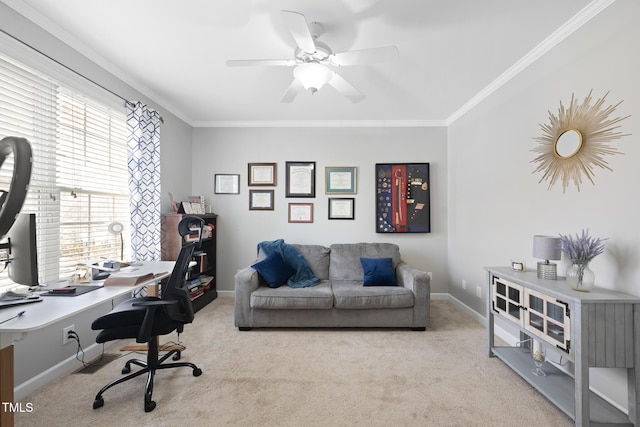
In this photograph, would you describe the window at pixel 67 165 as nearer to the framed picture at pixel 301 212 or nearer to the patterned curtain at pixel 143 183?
the patterned curtain at pixel 143 183

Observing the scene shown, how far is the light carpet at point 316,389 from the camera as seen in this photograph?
1708mm

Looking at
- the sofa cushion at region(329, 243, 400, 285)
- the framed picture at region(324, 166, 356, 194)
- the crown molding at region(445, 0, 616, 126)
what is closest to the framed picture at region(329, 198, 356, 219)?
the framed picture at region(324, 166, 356, 194)

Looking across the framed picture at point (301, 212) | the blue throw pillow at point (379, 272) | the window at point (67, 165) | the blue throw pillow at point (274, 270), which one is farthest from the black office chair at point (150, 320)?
the framed picture at point (301, 212)

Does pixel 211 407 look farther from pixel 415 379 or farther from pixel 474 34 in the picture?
pixel 474 34

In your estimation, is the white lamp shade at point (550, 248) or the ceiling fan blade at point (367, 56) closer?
the ceiling fan blade at point (367, 56)

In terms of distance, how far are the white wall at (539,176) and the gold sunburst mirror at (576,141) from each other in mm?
53

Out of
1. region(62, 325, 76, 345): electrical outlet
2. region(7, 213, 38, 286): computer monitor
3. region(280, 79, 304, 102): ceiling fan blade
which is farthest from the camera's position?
region(280, 79, 304, 102): ceiling fan blade

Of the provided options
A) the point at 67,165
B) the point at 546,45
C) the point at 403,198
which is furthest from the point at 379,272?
the point at 67,165

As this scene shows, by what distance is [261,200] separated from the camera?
13.4 ft

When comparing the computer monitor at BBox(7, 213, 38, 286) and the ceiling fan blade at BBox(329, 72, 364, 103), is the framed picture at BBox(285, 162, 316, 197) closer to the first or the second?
the ceiling fan blade at BBox(329, 72, 364, 103)

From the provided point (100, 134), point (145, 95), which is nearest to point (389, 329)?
point (100, 134)

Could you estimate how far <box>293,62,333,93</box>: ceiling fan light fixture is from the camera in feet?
6.71

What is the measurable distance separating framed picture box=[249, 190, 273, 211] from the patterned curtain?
4.33 ft

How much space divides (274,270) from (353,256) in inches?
42.2
